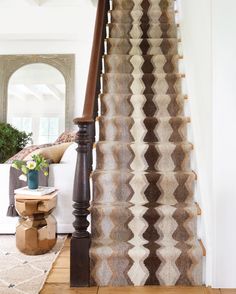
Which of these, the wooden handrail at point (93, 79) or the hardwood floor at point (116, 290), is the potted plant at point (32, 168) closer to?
the wooden handrail at point (93, 79)

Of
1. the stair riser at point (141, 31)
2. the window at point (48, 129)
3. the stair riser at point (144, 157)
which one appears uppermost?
the stair riser at point (141, 31)

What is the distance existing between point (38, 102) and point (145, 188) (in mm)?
3796

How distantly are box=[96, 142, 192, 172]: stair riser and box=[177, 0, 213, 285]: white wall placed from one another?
0.14m

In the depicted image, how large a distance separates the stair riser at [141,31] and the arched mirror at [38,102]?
1969 mm

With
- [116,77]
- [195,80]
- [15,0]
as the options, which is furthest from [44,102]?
[195,80]

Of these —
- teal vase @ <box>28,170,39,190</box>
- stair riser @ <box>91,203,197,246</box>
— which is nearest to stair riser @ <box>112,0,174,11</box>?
teal vase @ <box>28,170,39,190</box>

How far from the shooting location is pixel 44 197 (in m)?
2.63

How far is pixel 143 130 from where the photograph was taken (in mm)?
2717

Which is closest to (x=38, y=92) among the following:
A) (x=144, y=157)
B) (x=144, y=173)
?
(x=144, y=157)

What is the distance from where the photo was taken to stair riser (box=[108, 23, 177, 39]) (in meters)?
3.67

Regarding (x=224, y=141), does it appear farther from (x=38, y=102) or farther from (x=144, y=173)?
(x=38, y=102)

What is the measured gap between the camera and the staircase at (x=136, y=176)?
1912 mm

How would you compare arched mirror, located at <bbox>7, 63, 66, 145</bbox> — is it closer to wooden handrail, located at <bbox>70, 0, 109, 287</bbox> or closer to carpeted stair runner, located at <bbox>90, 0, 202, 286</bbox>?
carpeted stair runner, located at <bbox>90, 0, 202, 286</bbox>

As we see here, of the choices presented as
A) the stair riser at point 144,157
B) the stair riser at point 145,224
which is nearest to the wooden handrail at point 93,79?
the stair riser at point 144,157
